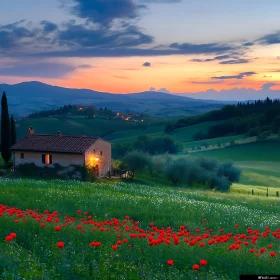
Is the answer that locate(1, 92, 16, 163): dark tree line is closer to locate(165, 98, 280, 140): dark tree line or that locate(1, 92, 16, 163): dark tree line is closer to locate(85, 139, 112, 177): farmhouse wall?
locate(85, 139, 112, 177): farmhouse wall

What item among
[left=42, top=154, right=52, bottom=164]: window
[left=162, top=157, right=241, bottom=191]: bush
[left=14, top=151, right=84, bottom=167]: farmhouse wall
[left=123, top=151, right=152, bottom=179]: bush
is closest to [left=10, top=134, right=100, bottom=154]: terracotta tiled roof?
[left=14, top=151, right=84, bottom=167]: farmhouse wall

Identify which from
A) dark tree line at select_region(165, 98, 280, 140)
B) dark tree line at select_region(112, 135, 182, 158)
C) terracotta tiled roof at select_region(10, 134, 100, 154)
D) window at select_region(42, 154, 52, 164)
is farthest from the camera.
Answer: dark tree line at select_region(165, 98, 280, 140)

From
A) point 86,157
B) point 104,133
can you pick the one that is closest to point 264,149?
point 86,157

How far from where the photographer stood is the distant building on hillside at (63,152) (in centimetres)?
5178

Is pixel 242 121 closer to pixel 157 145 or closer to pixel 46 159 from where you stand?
pixel 157 145

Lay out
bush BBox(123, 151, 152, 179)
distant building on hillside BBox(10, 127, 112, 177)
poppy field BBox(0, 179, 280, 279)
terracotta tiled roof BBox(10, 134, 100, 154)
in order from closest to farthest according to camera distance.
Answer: poppy field BBox(0, 179, 280, 279) → distant building on hillside BBox(10, 127, 112, 177) → terracotta tiled roof BBox(10, 134, 100, 154) → bush BBox(123, 151, 152, 179)

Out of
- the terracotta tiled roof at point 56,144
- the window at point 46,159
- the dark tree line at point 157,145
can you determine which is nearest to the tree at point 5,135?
the terracotta tiled roof at point 56,144

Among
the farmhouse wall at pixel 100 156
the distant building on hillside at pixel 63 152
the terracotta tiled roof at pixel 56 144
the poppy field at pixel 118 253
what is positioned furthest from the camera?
the farmhouse wall at pixel 100 156

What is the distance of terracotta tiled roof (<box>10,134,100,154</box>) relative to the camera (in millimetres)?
52125

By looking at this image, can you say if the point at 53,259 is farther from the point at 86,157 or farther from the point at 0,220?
the point at 86,157

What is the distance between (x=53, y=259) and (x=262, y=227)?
969 centimetres

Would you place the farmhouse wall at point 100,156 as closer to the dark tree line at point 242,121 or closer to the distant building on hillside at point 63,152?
the distant building on hillside at point 63,152

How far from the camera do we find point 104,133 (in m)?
182

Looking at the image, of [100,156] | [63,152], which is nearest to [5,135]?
[63,152]
